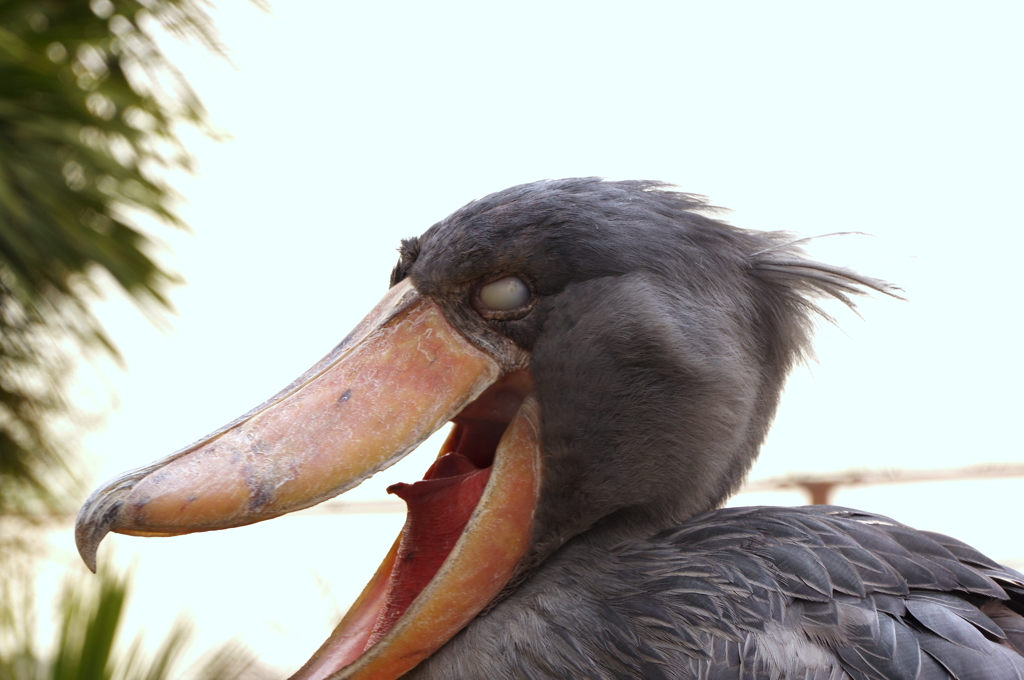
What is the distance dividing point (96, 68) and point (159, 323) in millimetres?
1094

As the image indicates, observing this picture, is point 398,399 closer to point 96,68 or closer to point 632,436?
point 632,436

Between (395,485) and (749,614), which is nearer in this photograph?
(749,614)

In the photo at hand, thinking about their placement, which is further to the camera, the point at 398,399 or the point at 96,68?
the point at 96,68

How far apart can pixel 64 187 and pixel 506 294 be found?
9.25 ft

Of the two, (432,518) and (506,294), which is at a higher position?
(506,294)

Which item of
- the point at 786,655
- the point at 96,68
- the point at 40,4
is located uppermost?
the point at 40,4

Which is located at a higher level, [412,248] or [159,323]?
[412,248]

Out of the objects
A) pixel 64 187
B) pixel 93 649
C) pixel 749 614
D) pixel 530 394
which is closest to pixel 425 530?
pixel 530 394

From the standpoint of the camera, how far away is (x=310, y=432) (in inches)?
40.4

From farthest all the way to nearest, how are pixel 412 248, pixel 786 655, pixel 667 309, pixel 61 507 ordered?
1. pixel 61 507
2. pixel 412 248
3. pixel 667 309
4. pixel 786 655

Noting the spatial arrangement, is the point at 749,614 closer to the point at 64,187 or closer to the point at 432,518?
the point at 432,518

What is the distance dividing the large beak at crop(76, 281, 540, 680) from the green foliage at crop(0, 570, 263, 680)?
4.02 feet

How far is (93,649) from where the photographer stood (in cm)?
207

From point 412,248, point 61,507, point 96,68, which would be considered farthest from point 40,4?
point 412,248
